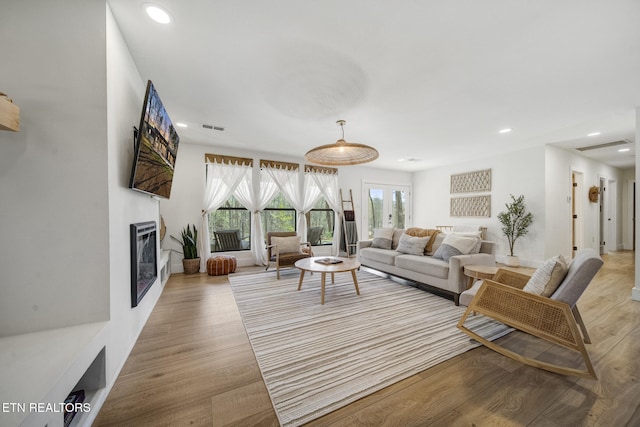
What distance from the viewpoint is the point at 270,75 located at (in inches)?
92.0

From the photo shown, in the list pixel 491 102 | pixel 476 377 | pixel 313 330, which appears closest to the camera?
pixel 476 377

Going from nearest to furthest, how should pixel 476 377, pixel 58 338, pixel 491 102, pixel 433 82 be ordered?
pixel 58 338, pixel 476 377, pixel 433 82, pixel 491 102

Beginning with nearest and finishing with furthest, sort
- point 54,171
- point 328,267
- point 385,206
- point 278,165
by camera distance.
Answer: point 54,171 → point 328,267 → point 278,165 → point 385,206

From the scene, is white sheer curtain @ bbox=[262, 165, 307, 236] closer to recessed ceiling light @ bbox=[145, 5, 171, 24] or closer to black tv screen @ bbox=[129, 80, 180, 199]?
black tv screen @ bbox=[129, 80, 180, 199]

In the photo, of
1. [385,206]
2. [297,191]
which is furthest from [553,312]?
[385,206]

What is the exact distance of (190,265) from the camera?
438 centimetres

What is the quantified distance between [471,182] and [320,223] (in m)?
3.99

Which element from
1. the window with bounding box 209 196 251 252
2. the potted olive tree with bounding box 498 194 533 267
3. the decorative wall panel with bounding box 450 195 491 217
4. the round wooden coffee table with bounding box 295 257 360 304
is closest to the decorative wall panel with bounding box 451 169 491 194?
the decorative wall panel with bounding box 450 195 491 217

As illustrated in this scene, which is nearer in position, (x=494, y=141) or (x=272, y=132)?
(x=272, y=132)

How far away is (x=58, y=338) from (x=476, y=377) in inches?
103

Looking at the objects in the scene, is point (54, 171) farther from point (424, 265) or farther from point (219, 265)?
point (424, 265)

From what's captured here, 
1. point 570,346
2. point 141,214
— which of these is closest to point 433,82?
point 570,346

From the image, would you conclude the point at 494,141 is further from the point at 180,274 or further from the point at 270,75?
the point at 180,274

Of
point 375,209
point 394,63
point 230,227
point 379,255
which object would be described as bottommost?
point 379,255
